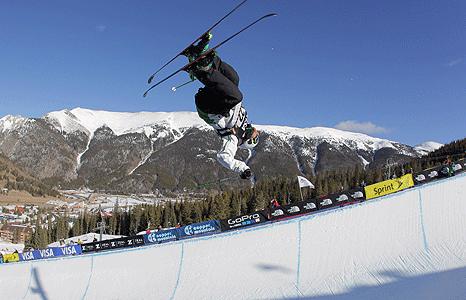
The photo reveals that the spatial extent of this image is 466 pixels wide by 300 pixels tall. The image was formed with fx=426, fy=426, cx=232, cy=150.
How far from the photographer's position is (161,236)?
2056cm

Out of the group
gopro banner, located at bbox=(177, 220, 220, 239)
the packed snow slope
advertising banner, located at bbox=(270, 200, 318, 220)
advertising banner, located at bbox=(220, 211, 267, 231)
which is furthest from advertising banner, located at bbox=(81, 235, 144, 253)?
advertising banner, located at bbox=(270, 200, 318, 220)

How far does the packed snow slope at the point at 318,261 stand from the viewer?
9773 millimetres

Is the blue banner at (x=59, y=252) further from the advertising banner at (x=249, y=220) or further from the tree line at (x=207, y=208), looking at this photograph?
the tree line at (x=207, y=208)

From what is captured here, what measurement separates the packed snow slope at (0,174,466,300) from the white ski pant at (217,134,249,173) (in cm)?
438

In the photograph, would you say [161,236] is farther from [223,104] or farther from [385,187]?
[223,104]

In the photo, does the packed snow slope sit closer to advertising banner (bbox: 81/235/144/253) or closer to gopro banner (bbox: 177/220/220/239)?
gopro banner (bbox: 177/220/220/239)

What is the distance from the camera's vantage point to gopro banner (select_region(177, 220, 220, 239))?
19359mm

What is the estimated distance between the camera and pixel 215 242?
15523mm

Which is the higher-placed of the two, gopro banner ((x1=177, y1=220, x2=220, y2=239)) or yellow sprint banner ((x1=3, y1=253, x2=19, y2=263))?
gopro banner ((x1=177, y1=220, x2=220, y2=239))

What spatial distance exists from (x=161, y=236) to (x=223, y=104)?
15127mm

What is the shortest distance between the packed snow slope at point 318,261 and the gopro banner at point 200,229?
2754mm

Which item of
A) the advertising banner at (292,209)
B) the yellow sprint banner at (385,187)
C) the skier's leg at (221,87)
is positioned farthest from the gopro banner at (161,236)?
the skier's leg at (221,87)

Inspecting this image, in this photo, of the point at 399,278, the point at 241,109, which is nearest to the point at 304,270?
the point at 399,278

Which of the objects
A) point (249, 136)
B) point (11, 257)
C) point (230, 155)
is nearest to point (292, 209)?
point (249, 136)
